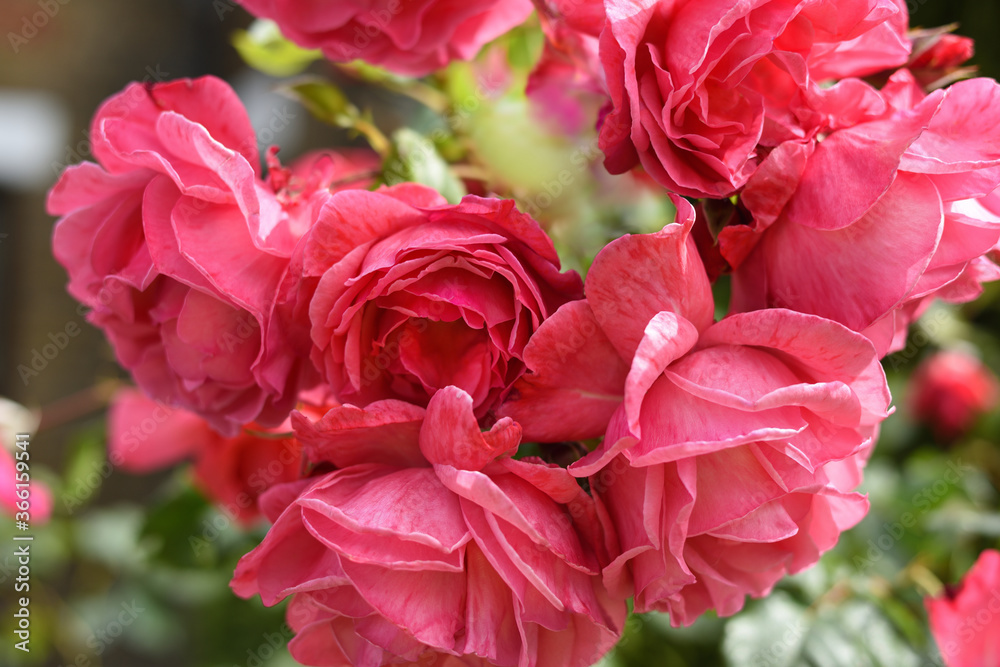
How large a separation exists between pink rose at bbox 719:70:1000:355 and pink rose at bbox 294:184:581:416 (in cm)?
10

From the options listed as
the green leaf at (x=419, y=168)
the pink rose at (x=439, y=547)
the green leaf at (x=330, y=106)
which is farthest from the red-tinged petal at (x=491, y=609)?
the green leaf at (x=330, y=106)

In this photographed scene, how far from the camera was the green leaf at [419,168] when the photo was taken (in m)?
0.50

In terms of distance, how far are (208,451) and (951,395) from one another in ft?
3.32

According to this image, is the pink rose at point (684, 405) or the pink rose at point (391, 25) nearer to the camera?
the pink rose at point (684, 405)

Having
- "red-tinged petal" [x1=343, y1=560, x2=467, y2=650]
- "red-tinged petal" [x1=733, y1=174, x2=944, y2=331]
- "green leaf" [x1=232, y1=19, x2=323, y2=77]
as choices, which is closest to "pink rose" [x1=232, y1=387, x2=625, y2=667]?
"red-tinged petal" [x1=343, y1=560, x2=467, y2=650]

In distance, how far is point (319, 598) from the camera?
0.37m

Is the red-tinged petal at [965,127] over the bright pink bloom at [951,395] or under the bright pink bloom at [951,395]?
over

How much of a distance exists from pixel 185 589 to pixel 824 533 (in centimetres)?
104

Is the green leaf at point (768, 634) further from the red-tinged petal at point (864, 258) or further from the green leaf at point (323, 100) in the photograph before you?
the green leaf at point (323, 100)

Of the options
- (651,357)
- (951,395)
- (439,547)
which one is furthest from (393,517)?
(951,395)

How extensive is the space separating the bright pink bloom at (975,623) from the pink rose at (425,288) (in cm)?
42

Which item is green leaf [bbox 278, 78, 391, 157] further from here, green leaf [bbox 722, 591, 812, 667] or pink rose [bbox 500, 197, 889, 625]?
green leaf [bbox 722, 591, 812, 667]

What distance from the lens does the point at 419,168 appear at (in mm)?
504

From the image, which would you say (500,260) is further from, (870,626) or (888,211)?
(870,626)
